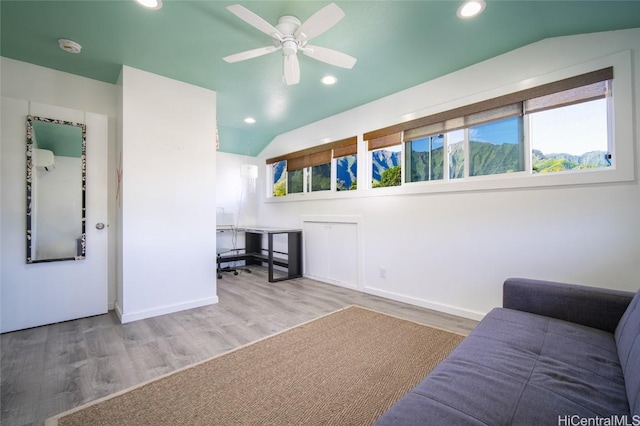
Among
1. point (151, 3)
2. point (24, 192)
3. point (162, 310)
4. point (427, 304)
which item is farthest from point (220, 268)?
point (151, 3)

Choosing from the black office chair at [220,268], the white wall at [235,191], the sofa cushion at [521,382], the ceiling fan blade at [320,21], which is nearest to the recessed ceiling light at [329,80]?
the ceiling fan blade at [320,21]

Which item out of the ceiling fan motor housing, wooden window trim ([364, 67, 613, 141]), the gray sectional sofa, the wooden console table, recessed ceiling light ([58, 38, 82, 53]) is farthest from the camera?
the wooden console table

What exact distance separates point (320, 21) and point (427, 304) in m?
2.90

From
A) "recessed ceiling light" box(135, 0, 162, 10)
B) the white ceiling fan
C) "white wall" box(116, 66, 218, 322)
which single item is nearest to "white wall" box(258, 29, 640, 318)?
the white ceiling fan

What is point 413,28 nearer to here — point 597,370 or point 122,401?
point 597,370

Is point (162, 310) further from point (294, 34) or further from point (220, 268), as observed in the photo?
point (294, 34)

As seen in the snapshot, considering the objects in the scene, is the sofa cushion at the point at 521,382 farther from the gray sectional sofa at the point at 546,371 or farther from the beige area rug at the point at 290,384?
the beige area rug at the point at 290,384

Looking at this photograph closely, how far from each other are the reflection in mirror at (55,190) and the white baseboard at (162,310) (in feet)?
2.78

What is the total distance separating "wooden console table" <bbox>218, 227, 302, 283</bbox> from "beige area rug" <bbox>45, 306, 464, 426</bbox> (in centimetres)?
213

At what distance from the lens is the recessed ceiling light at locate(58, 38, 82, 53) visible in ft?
7.91

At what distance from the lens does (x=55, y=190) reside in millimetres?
2896

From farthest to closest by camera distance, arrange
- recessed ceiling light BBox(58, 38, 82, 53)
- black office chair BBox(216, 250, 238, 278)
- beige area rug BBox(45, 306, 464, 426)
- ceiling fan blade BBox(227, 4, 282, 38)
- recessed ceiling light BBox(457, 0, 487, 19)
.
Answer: black office chair BBox(216, 250, 238, 278) → recessed ceiling light BBox(58, 38, 82, 53) → recessed ceiling light BBox(457, 0, 487, 19) → ceiling fan blade BBox(227, 4, 282, 38) → beige area rug BBox(45, 306, 464, 426)

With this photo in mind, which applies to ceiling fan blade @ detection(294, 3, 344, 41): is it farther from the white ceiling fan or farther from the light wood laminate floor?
the light wood laminate floor

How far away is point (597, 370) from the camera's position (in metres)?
1.17
